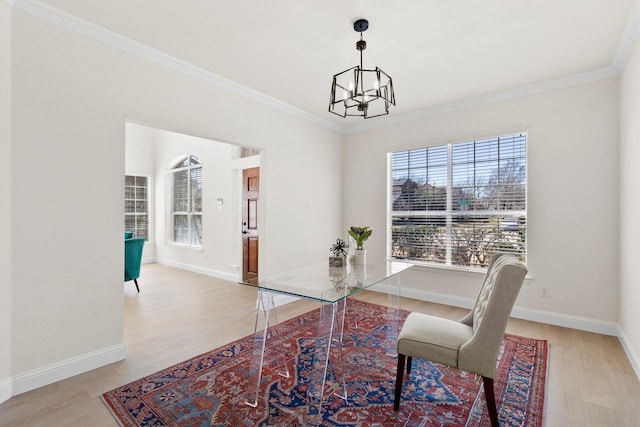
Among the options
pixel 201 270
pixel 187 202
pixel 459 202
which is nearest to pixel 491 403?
pixel 459 202

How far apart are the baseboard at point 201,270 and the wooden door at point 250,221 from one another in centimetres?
32

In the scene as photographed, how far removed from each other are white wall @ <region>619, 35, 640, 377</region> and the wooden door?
4.51m

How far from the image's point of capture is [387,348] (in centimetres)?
286

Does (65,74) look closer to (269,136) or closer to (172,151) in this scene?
(269,136)

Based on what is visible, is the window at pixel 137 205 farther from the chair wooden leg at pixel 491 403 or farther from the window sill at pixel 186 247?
the chair wooden leg at pixel 491 403

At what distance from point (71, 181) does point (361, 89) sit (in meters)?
2.32

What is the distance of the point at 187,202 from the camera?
6715 millimetres

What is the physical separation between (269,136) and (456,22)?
241 centimetres

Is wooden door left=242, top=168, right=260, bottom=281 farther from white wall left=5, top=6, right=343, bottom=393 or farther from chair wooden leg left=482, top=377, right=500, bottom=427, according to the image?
chair wooden leg left=482, top=377, right=500, bottom=427

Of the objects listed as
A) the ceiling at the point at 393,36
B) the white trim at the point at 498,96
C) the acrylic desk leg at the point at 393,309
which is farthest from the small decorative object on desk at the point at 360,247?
the white trim at the point at 498,96

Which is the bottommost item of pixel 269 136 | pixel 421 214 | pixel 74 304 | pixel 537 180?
pixel 74 304

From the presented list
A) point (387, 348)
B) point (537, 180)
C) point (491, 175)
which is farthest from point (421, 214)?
point (387, 348)

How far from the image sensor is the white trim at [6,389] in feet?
6.60

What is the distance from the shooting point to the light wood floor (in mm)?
1915
